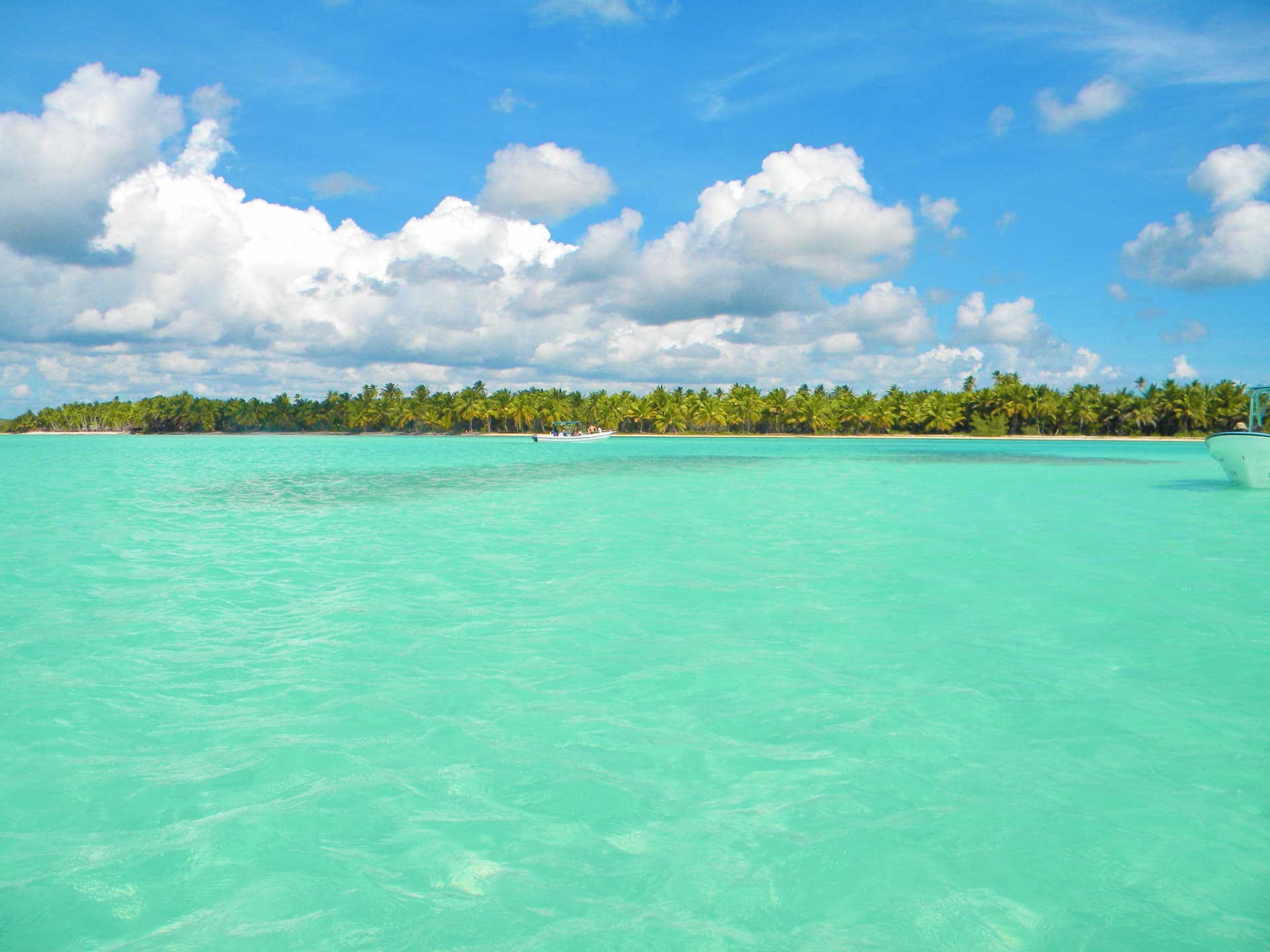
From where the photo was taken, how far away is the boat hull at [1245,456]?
28047mm

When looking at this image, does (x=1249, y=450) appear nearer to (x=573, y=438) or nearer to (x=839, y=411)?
(x=573, y=438)

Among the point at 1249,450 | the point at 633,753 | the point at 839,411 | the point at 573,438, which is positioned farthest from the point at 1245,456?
the point at 839,411

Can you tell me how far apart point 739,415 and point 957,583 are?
127 metres

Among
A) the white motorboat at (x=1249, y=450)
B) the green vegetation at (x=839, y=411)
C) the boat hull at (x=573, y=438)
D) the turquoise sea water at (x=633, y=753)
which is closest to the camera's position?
the turquoise sea water at (x=633, y=753)

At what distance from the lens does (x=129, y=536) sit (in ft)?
60.6

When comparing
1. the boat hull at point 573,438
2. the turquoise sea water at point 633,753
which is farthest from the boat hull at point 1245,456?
the boat hull at point 573,438

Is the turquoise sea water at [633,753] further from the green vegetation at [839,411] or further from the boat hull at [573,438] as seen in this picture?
the green vegetation at [839,411]

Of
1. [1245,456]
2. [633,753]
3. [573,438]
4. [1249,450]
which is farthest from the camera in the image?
[573,438]

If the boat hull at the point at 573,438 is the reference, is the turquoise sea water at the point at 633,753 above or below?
below

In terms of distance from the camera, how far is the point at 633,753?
20.2 feet

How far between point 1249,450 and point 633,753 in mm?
31776

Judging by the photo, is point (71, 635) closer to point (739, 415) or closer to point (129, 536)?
point (129, 536)

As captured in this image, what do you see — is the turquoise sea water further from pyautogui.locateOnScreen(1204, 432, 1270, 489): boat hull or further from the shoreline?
the shoreline

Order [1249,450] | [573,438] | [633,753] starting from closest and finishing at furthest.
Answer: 1. [633,753]
2. [1249,450]
3. [573,438]
